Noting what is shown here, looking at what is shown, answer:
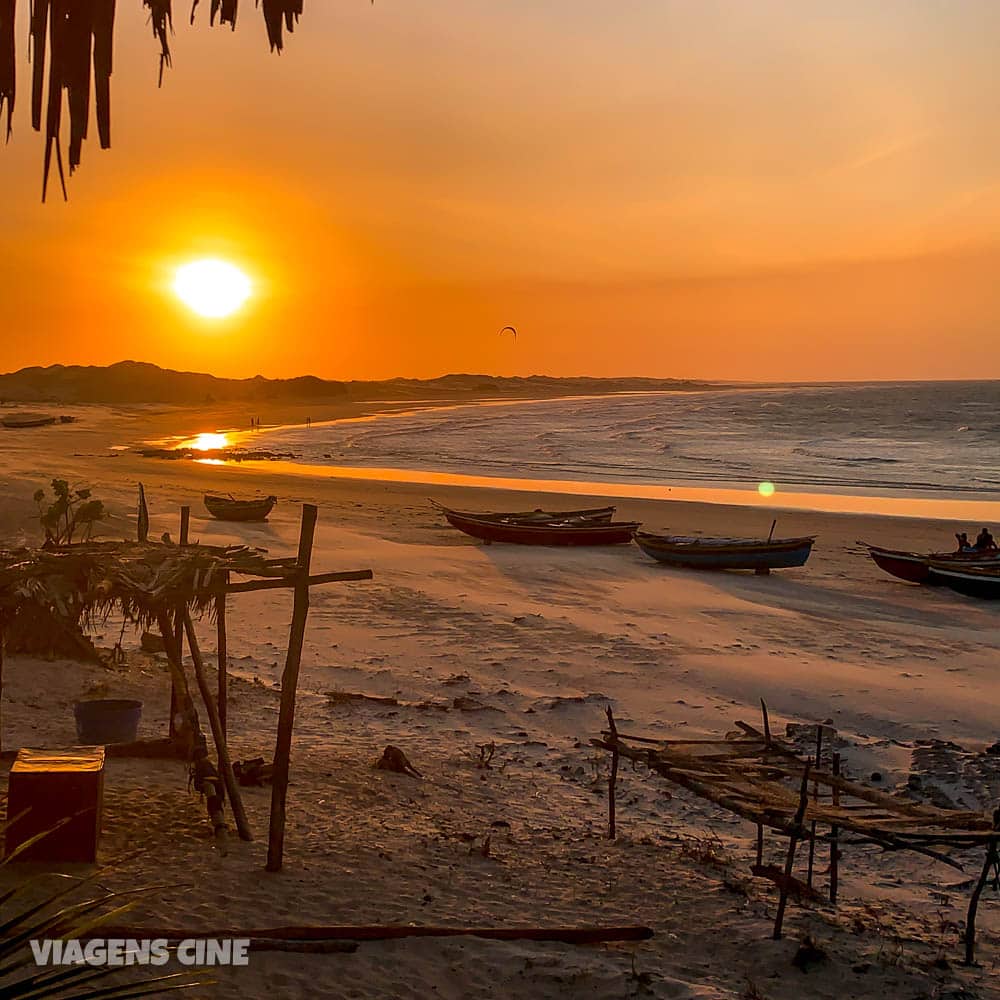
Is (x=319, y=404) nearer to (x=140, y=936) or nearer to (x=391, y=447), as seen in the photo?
(x=391, y=447)

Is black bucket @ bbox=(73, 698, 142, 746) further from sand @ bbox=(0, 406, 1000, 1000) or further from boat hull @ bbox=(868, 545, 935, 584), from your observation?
boat hull @ bbox=(868, 545, 935, 584)

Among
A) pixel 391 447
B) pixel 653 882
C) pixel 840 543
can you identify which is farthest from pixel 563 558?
pixel 391 447

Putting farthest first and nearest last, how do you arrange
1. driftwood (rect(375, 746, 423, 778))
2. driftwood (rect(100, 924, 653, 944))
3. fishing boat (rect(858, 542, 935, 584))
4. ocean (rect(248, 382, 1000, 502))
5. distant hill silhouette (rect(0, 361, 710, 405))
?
1. distant hill silhouette (rect(0, 361, 710, 405))
2. ocean (rect(248, 382, 1000, 502))
3. fishing boat (rect(858, 542, 935, 584))
4. driftwood (rect(375, 746, 423, 778))
5. driftwood (rect(100, 924, 653, 944))

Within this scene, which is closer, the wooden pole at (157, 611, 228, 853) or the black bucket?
the wooden pole at (157, 611, 228, 853)

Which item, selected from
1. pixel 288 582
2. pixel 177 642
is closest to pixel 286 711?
pixel 288 582

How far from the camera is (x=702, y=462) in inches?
2090

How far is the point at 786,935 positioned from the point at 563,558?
1607 centimetres

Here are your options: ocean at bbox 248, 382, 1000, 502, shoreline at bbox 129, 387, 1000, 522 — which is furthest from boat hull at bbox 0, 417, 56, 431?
shoreline at bbox 129, 387, 1000, 522

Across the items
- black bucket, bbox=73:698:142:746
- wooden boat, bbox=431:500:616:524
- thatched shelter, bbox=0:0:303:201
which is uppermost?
thatched shelter, bbox=0:0:303:201

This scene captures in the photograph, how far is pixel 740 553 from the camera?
70.1 ft

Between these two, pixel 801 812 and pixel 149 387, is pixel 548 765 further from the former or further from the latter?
pixel 149 387

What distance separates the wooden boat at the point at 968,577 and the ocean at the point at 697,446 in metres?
19.2

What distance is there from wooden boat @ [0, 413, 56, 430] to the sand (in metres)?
49.2

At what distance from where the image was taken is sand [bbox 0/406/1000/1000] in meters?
6.65
